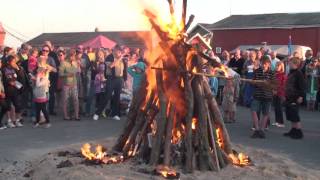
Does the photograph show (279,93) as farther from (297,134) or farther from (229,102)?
(297,134)

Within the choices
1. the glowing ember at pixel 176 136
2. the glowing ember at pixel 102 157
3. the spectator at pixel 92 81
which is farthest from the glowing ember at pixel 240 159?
the spectator at pixel 92 81

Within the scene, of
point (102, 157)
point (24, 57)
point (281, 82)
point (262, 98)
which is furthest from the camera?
point (24, 57)

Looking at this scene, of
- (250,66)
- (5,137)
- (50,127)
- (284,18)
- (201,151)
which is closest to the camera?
(201,151)

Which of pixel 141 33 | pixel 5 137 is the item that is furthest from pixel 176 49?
pixel 5 137

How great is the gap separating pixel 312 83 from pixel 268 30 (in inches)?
855

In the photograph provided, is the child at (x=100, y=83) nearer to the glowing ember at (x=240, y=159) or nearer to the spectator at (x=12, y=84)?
the spectator at (x=12, y=84)

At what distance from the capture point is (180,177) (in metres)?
6.99

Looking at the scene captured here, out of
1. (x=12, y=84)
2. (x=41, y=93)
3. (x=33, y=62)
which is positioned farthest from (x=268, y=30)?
(x=12, y=84)

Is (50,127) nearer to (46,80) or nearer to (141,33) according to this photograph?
(46,80)

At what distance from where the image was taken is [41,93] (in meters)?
13.1

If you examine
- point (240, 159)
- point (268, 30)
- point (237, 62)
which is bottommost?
point (240, 159)

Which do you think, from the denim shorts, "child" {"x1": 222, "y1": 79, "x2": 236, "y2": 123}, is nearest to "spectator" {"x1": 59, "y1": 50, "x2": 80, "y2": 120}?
"child" {"x1": 222, "y1": 79, "x2": 236, "y2": 123}

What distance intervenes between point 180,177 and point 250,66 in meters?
10.0

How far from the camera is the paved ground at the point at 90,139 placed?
9.84 meters
